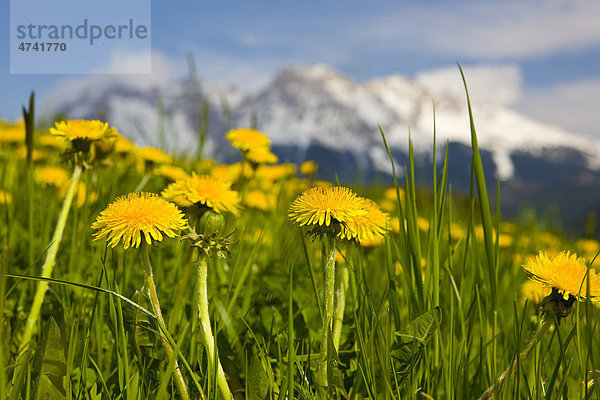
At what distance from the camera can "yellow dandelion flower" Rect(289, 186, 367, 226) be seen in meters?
0.83

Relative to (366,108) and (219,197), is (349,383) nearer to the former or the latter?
(219,197)

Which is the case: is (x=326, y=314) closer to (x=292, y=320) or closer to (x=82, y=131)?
(x=292, y=320)

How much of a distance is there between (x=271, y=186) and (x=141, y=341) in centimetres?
230

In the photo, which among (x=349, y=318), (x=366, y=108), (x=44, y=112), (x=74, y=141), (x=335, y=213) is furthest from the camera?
(x=366, y=108)

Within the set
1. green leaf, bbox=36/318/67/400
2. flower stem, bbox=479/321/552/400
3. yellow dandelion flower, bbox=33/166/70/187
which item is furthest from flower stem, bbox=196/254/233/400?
yellow dandelion flower, bbox=33/166/70/187

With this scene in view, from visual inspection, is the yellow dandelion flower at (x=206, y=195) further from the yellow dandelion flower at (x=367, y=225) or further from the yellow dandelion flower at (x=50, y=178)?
the yellow dandelion flower at (x=50, y=178)

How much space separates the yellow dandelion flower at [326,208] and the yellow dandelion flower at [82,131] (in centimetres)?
72

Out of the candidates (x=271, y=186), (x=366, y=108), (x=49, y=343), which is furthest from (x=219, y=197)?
(x=366, y=108)

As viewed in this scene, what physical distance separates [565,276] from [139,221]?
0.74 m

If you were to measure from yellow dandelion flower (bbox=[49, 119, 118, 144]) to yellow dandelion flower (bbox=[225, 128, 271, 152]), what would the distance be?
785mm

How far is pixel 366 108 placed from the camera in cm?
18425

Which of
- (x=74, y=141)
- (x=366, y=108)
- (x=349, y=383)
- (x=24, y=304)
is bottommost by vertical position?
(x=349, y=383)

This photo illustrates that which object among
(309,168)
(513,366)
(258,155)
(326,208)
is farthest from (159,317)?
(309,168)

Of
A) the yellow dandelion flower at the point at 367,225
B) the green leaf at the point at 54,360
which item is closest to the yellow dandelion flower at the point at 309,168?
the yellow dandelion flower at the point at 367,225
